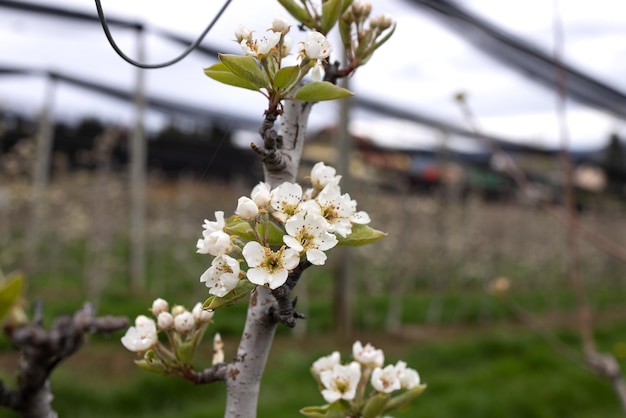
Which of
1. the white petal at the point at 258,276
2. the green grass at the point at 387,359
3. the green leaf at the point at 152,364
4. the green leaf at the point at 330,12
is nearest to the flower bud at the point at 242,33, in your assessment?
the green leaf at the point at 330,12

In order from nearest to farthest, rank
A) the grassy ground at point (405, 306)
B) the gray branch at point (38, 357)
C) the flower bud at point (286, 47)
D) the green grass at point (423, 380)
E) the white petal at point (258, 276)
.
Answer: the white petal at point (258, 276) → the flower bud at point (286, 47) → the gray branch at point (38, 357) → the green grass at point (423, 380) → the grassy ground at point (405, 306)

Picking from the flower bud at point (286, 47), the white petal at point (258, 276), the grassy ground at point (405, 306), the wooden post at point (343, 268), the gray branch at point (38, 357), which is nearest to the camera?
the white petal at point (258, 276)

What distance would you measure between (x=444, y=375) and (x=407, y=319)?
2318 mm

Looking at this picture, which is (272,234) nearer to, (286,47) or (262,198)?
(262,198)

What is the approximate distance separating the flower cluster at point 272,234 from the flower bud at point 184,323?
0.11m

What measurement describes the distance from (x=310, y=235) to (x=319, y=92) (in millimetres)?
150

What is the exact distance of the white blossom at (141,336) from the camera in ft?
2.30

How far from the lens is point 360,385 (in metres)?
0.79

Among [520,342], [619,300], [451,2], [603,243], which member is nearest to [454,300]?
[520,342]

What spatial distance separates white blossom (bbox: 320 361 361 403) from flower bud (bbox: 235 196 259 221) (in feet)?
0.75

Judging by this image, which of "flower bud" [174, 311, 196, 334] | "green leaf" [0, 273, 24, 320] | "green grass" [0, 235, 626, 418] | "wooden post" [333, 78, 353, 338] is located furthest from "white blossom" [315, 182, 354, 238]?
"wooden post" [333, 78, 353, 338]

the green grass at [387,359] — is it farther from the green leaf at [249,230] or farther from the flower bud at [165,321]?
the green leaf at [249,230]

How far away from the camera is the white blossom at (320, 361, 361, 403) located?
72 centimetres

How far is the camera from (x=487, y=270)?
786 centimetres
